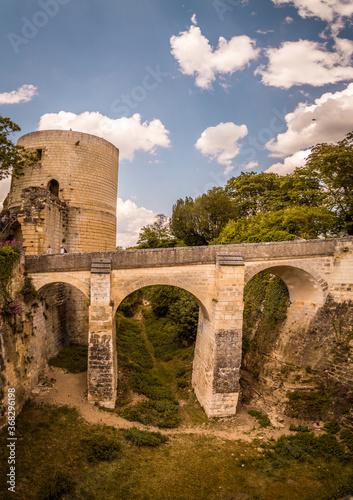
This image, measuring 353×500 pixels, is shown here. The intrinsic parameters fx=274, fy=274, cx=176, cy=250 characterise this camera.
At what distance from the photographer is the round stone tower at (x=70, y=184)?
15820 millimetres

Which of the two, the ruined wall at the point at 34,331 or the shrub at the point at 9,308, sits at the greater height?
the shrub at the point at 9,308

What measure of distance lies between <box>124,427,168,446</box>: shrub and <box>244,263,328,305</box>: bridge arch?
21.3ft

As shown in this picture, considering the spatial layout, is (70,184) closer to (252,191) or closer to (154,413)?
(154,413)

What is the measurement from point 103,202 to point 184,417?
41.7ft

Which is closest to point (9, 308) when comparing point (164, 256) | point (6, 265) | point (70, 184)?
point (6, 265)

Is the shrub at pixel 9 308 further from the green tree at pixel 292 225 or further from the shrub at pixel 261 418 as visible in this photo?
the green tree at pixel 292 225

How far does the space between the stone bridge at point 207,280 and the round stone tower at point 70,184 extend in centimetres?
513

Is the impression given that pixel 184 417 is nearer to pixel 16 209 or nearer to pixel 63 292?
pixel 63 292

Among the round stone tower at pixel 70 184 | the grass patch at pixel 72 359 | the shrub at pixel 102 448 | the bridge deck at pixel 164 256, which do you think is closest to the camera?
the shrub at pixel 102 448

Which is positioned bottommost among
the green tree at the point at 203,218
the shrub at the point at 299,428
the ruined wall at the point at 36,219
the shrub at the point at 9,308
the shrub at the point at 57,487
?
the shrub at the point at 299,428

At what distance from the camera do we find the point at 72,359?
45.3 feet

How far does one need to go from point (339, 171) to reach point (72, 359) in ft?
56.9
